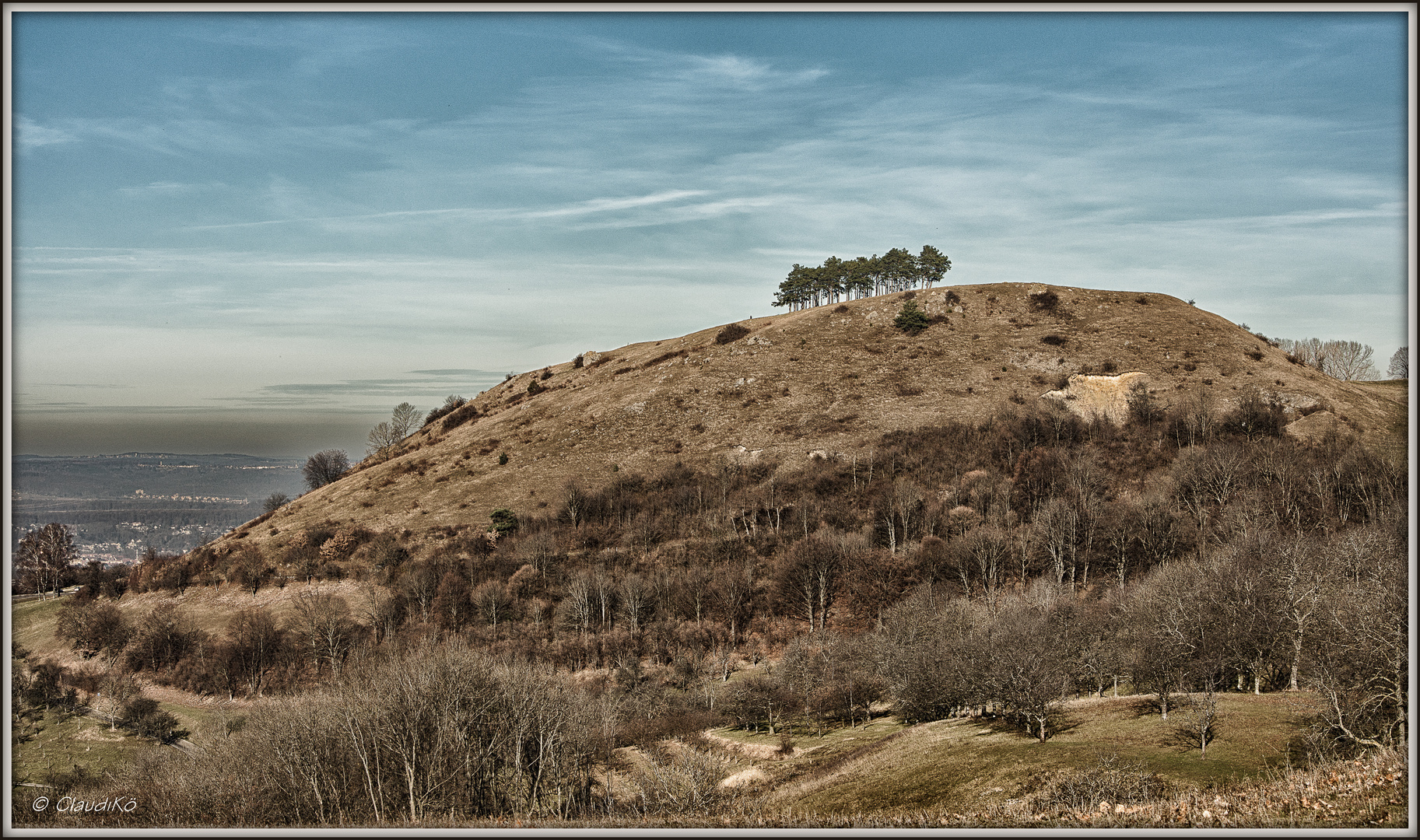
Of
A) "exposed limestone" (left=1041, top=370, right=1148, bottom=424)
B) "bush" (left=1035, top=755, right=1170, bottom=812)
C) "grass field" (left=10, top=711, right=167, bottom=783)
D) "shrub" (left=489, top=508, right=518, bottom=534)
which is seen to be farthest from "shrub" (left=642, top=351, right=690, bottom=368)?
"bush" (left=1035, top=755, right=1170, bottom=812)

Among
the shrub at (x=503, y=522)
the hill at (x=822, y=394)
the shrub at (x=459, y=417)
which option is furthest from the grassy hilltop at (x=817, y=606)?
the shrub at (x=503, y=522)

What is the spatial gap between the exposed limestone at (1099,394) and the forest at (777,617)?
3192 mm

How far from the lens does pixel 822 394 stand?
125312mm

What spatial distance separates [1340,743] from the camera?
1131 inches

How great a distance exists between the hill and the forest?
15.5ft

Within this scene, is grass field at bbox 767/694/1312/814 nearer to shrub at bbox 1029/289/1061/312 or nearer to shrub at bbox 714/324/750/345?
shrub at bbox 714/324/750/345

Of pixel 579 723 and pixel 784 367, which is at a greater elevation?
pixel 784 367

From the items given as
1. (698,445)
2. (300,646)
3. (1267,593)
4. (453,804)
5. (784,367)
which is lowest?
(300,646)

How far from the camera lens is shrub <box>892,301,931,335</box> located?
140 metres

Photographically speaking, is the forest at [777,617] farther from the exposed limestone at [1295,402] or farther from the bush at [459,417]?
the bush at [459,417]

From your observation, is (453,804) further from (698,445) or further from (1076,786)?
→ (698,445)

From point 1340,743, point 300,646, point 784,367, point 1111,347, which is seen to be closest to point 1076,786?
point 1340,743

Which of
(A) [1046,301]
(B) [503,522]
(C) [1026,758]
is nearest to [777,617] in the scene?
(B) [503,522]

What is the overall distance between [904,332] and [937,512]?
5212 cm
